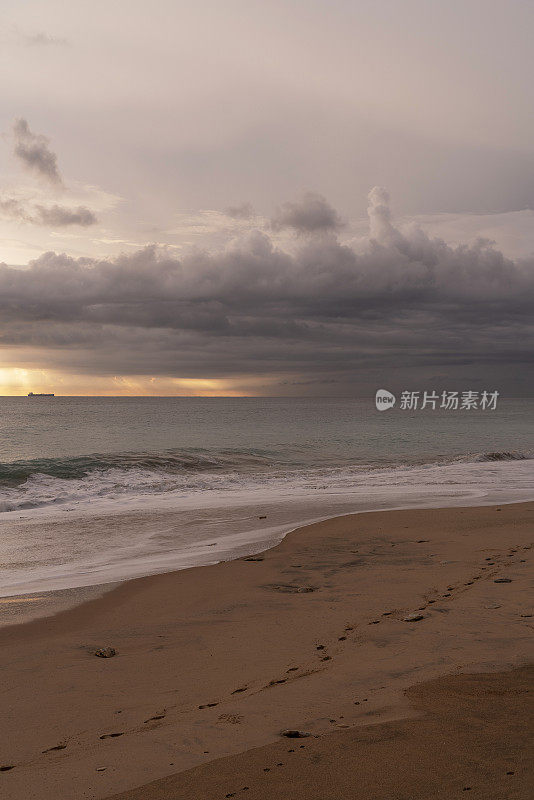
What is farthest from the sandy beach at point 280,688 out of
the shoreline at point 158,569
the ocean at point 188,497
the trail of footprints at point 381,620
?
the ocean at point 188,497

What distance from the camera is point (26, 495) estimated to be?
70.5 feet

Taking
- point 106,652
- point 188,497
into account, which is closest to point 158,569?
point 106,652

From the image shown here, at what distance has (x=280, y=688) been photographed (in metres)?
5.09

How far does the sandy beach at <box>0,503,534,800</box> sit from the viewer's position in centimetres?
364

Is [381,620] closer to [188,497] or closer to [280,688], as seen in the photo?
[280,688]

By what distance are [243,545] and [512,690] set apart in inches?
311

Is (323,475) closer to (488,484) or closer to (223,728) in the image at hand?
(488,484)

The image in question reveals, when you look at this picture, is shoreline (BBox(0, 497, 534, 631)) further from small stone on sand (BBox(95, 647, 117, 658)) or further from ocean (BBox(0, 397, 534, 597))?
small stone on sand (BBox(95, 647, 117, 658))

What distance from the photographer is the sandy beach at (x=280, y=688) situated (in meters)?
3.64

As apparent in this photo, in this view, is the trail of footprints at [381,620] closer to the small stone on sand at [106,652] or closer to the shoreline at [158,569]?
the shoreline at [158,569]

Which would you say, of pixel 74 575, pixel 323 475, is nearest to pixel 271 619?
pixel 74 575

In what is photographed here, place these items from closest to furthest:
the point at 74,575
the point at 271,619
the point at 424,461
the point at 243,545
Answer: the point at 271,619 → the point at 74,575 → the point at 243,545 → the point at 424,461

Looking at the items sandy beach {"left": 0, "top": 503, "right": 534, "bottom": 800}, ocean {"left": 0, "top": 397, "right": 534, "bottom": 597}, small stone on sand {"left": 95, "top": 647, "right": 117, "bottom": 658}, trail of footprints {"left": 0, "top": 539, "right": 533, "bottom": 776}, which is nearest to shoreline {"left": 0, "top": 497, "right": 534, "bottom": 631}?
ocean {"left": 0, "top": 397, "right": 534, "bottom": 597}

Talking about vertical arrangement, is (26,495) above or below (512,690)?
below
